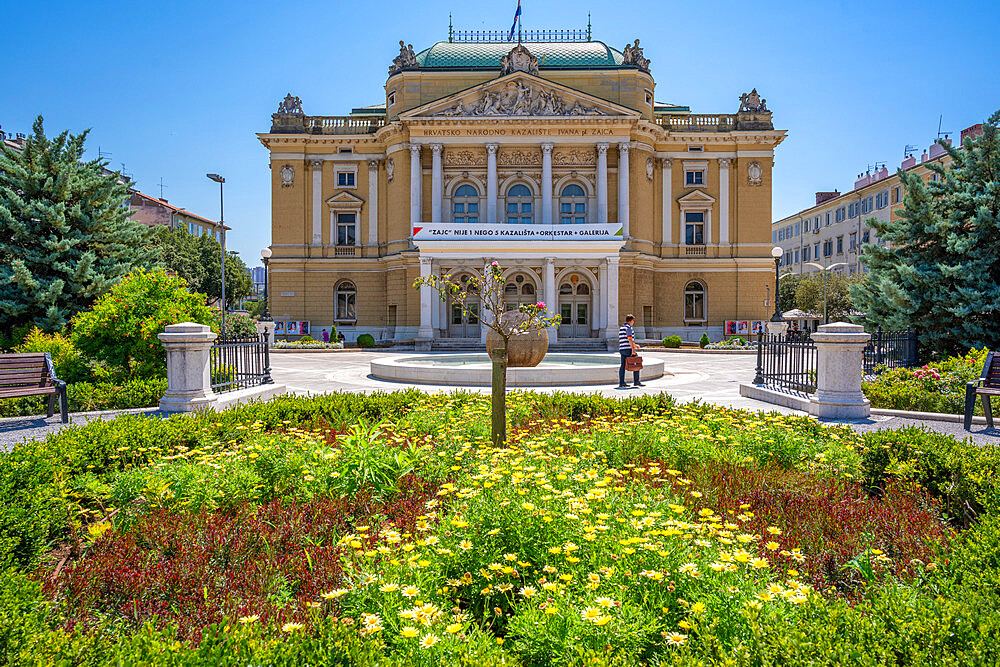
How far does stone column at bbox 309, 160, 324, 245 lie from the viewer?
4222 centimetres

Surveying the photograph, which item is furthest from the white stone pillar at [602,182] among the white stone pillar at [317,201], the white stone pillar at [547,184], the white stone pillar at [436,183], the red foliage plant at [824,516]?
the red foliage plant at [824,516]

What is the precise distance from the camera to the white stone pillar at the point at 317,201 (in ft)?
139

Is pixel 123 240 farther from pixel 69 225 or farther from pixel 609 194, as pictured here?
pixel 609 194

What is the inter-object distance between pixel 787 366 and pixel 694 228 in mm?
31269

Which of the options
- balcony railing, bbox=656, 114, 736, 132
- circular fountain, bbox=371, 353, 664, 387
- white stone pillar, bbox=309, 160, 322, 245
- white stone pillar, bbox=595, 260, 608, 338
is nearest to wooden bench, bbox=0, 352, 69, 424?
circular fountain, bbox=371, 353, 664, 387

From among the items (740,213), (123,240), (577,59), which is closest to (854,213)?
(740,213)

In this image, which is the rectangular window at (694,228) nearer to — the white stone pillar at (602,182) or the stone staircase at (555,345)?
the white stone pillar at (602,182)

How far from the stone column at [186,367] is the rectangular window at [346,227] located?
34020 mm

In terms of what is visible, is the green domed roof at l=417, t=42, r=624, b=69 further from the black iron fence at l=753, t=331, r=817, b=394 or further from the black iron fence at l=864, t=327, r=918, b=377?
the black iron fence at l=753, t=331, r=817, b=394

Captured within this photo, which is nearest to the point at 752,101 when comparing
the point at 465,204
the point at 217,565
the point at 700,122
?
the point at 700,122

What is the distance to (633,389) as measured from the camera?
14.3m

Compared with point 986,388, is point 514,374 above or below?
below

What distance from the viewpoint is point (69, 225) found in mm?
18125

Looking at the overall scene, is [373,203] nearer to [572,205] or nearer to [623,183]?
[572,205]
